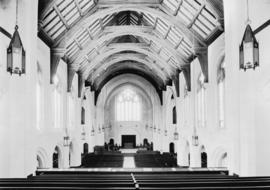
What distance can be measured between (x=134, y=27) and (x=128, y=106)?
72.1ft

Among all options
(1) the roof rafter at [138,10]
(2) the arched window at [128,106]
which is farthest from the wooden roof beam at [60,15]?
(2) the arched window at [128,106]

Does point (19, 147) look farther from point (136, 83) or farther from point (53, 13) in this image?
point (136, 83)

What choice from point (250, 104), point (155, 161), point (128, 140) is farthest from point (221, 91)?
point (128, 140)

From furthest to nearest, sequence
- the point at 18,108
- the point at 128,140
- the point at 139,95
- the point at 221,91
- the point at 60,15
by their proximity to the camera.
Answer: the point at 128,140 < the point at 139,95 < the point at 221,91 < the point at 60,15 < the point at 18,108

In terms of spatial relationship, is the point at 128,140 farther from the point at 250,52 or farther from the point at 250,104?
the point at 250,52

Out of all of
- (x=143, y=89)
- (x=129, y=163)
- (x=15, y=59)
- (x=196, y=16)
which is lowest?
(x=129, y=163)

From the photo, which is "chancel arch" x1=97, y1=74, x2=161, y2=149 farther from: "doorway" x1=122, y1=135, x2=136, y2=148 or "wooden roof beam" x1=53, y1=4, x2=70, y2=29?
"wooden roof beam" x1=53, y1=4, x2=70, y2=29

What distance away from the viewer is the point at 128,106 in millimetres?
42531

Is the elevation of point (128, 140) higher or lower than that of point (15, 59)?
lower

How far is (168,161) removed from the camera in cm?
2634

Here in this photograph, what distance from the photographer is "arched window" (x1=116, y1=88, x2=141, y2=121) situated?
1662 inches

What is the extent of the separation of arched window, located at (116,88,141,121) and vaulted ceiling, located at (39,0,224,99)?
52.8 feet

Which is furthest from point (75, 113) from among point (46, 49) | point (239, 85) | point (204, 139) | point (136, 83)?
point (239, 85)

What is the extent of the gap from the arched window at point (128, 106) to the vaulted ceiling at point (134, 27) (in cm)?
1608
